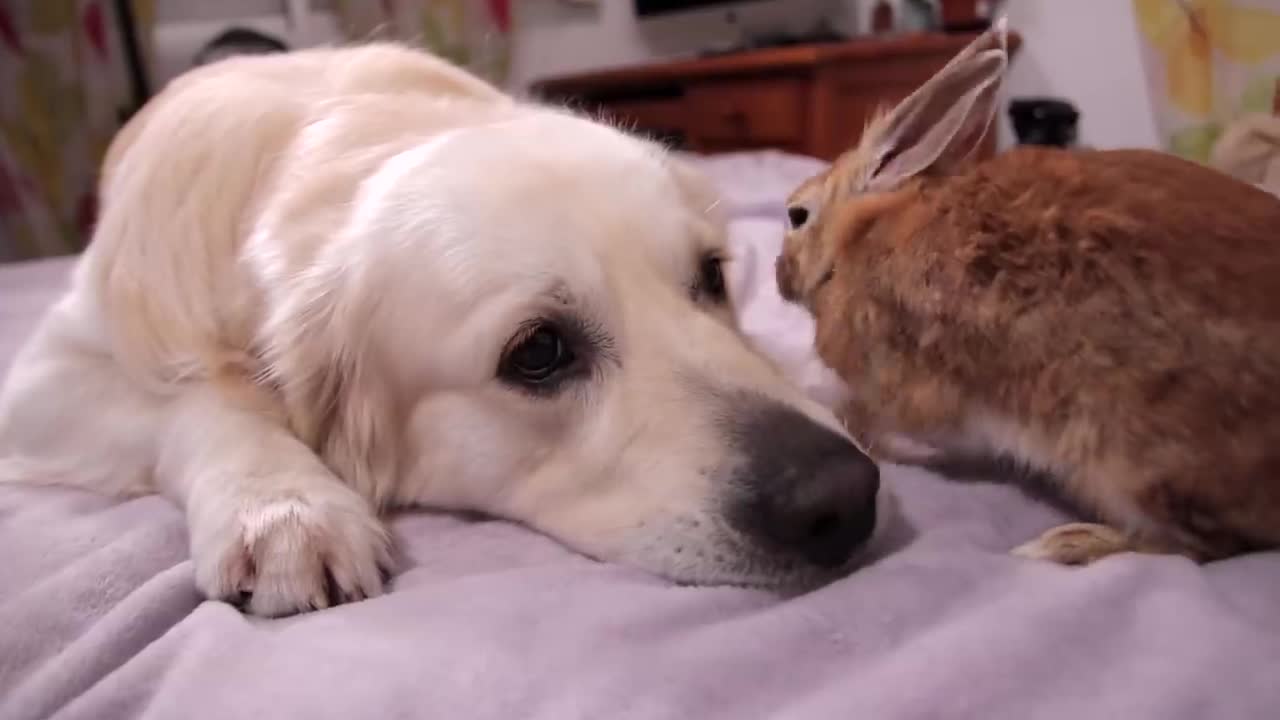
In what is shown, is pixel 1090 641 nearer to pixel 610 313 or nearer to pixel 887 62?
pixel 610 313

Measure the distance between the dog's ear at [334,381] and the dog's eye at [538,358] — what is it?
19 centimetres

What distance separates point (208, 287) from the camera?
126 cm

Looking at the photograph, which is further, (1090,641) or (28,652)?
(28,652)

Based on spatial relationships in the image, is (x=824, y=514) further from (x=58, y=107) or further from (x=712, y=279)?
(x=58, y=107)

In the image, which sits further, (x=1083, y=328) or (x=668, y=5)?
(x=668, y=5)

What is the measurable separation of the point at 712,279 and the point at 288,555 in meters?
0.64

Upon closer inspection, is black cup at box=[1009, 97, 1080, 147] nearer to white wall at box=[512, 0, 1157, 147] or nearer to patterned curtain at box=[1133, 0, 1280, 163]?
white wall at box=[512, 0, 1157, 147]

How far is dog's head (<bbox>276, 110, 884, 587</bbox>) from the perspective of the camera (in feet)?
3.03

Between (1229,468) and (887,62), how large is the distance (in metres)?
3.34

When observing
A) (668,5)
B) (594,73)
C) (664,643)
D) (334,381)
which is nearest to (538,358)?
(334,381)

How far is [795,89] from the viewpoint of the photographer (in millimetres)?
3830

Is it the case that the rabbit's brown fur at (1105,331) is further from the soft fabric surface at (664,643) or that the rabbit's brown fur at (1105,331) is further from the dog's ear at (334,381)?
the dog's ear at (334,381)

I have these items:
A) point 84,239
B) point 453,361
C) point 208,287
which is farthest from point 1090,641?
point 84,239

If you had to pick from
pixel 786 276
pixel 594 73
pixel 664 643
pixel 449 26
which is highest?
pixel 449 26
